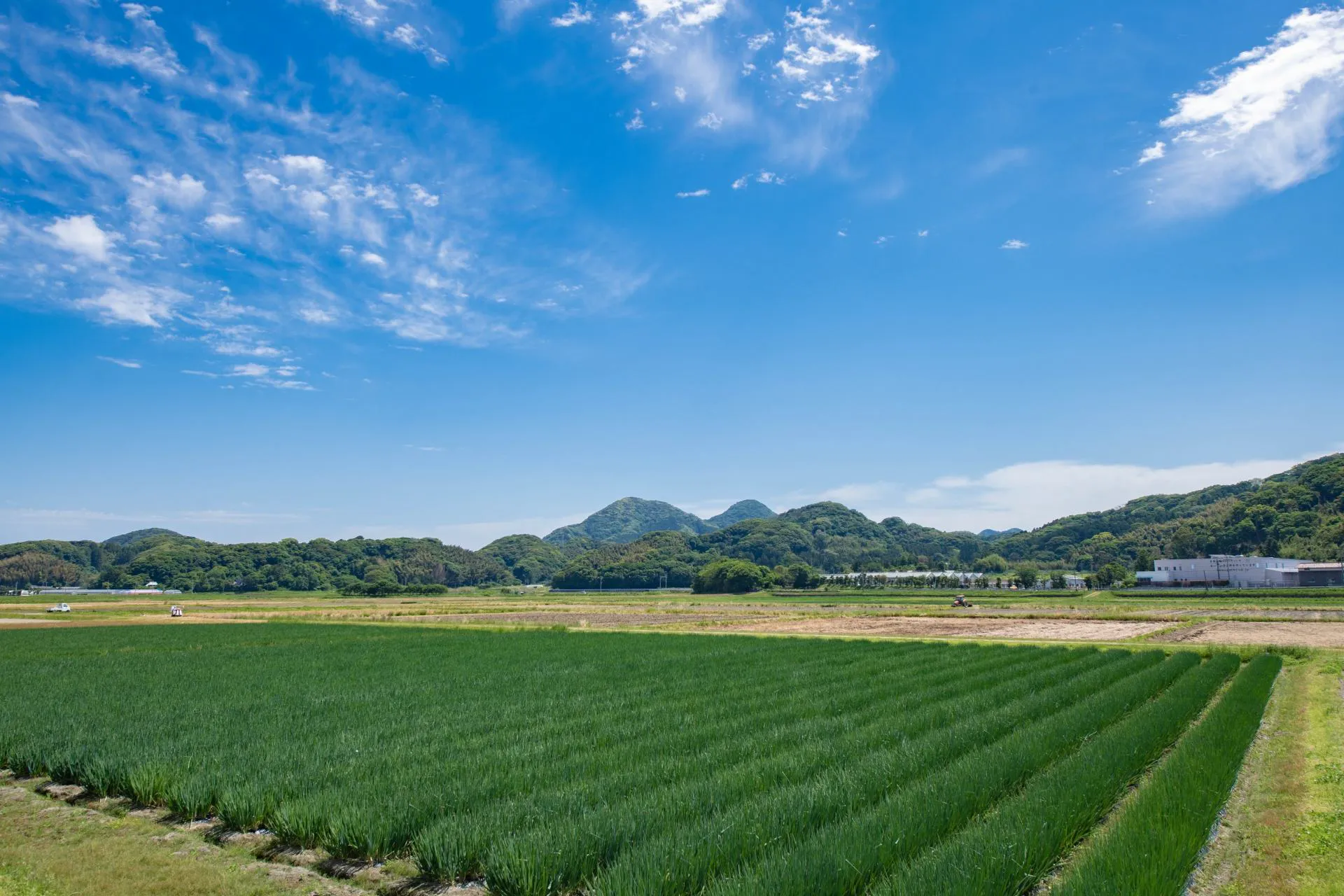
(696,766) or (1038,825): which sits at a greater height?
(1038,825)

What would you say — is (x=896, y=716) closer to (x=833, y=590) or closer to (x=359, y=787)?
(x=359, y=787)

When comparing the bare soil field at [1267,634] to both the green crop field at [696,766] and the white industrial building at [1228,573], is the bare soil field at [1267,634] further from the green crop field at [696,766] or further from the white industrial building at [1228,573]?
the white industrial building at [1228,573]

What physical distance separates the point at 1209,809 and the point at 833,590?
4756 inches

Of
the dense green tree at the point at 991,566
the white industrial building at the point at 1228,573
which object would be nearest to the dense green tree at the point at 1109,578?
the white industrial building at the point at 1228,573

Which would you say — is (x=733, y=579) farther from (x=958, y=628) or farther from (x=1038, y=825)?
(x=1038, y=825)

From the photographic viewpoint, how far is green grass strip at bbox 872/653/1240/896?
20.0ft

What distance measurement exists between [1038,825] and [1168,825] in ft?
5.00

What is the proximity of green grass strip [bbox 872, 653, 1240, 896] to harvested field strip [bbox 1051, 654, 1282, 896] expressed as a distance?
27cm

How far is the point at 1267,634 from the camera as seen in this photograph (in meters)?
37.7

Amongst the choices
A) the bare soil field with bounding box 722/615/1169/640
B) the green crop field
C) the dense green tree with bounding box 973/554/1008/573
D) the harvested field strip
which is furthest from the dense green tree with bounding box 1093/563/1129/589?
the harvested field strip

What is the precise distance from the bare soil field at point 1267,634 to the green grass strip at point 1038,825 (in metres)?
26.3

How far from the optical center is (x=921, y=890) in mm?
5855

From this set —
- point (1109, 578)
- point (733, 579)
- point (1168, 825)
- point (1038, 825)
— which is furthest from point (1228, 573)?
point (1038, 825)

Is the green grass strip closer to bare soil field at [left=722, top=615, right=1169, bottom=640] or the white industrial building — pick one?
bare soil field at [left=722, top=615, right=1169, bottom=640]
